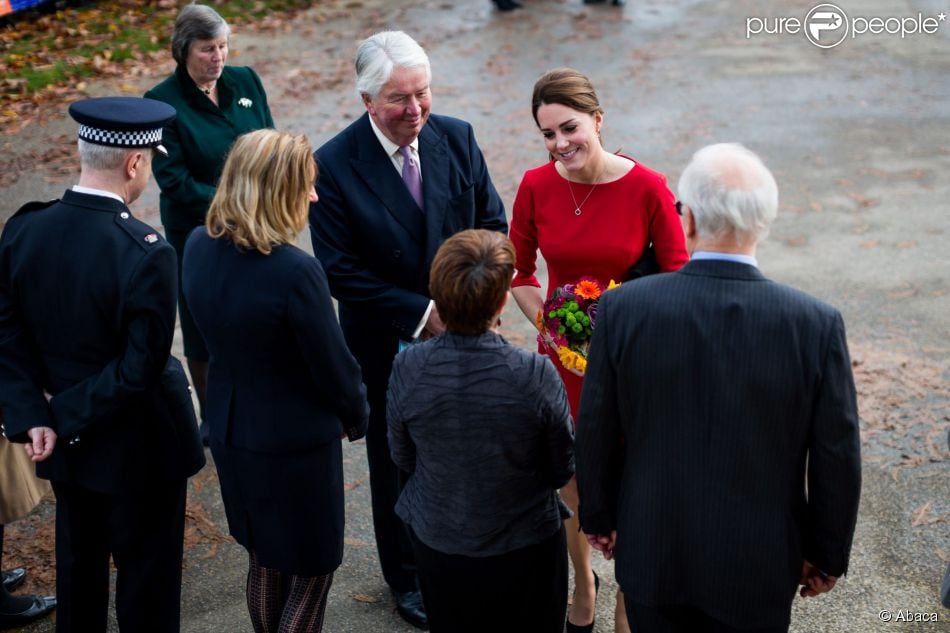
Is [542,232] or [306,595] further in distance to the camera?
[542,232]

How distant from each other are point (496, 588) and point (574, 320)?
108cm

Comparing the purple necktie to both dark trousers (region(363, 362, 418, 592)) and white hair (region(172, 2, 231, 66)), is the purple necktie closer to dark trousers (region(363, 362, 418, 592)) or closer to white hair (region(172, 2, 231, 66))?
dark trousers (region(363, 362, 418, 592))

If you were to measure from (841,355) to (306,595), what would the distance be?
205cm

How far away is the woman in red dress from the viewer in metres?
3.84

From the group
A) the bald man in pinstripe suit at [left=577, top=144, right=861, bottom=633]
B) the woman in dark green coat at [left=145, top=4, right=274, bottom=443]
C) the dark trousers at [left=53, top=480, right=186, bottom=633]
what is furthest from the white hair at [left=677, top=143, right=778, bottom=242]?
the woman in dark green coat at [left=145, top=4, right=274, bottom=443]

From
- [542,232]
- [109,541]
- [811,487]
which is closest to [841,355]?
[811,487]

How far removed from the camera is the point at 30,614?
165 inches

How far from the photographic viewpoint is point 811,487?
8.98ft

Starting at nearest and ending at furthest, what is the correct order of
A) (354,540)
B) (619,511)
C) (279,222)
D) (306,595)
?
(619,511)
(279,222)
(306,595)
(354,540)

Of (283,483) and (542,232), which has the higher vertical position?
(542,232)

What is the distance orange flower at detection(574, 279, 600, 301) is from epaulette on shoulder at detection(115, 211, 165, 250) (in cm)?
151

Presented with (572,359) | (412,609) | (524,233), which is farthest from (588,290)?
(412,609)

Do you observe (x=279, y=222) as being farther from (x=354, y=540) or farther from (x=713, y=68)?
(x=713, y=68)

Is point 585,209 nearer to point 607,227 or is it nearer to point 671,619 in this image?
point 607,227
